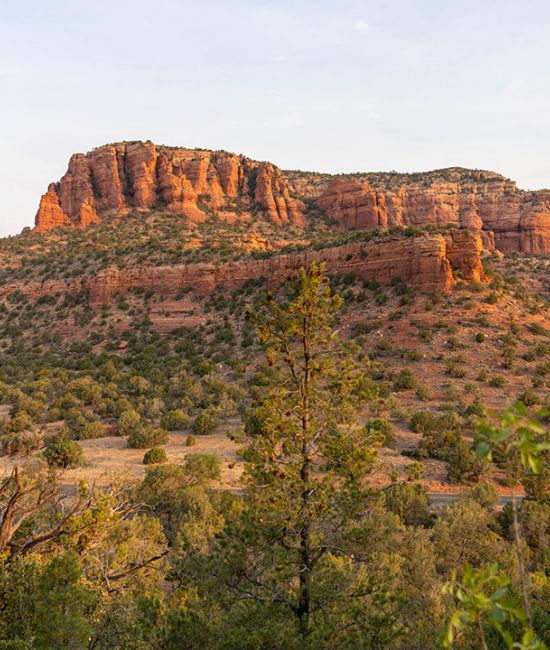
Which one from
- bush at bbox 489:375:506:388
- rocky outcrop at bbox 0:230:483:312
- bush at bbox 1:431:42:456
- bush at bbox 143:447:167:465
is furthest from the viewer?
rocky outcrop at bbox 0:230:483:312

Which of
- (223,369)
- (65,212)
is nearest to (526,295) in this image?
(223,369)

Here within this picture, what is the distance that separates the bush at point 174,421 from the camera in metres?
29.0

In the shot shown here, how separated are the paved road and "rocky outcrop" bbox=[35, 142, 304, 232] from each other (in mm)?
69713

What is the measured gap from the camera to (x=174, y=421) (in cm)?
2908

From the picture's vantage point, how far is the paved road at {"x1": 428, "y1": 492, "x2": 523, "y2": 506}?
58.1 ft

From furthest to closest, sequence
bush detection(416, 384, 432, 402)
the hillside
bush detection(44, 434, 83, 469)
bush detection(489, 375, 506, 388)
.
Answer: the hillside
bush detection(489, 375, 506, 388)
bush detection(416, 384, 432, 402)
bush detection(44, 434, 83, 469)

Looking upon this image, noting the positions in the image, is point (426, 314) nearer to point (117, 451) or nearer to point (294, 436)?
point (117, 451)

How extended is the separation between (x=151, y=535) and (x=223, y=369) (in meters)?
27.7

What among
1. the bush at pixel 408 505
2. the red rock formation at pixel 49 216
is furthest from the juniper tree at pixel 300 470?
the red rock formation at pixel 49 216

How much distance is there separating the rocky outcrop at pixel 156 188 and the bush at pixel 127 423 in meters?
56.9

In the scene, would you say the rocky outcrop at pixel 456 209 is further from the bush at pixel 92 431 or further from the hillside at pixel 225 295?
the bush at pixel 92 431

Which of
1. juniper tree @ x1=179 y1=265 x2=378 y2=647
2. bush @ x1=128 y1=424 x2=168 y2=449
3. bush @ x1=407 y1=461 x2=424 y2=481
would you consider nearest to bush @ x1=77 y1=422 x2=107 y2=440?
bush @ x1=128 y1=424 x2=168 y2=449

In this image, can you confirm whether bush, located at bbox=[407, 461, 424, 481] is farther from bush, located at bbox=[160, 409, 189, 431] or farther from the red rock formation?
the red rock formation

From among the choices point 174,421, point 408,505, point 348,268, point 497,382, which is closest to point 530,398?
point 497,382
